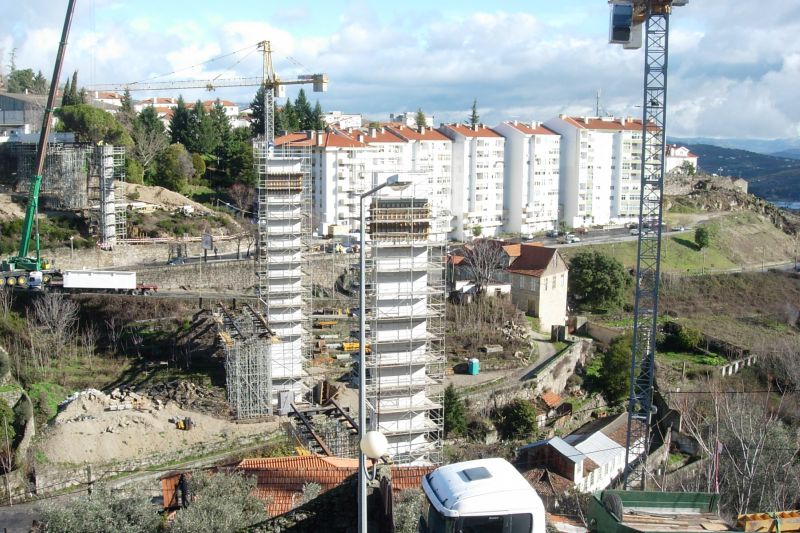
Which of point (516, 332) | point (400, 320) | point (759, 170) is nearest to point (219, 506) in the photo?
point (400, 320)

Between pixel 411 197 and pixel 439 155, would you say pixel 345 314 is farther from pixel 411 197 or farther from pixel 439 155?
pixel 439 155

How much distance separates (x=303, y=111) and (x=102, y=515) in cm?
4709

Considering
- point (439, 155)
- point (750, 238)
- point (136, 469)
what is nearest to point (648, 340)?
point (136, 469)

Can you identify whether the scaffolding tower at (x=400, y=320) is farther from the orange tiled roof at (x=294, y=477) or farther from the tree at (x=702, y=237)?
the tree at (x=702, y=237)

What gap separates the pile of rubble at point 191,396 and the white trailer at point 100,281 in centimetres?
636

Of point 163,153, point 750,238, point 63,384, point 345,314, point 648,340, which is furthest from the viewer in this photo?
point 750,238

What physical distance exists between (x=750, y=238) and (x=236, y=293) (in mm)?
41990

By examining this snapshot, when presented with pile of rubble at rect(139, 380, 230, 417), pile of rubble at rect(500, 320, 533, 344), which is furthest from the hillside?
pile of rubble at rect(139, 380, 230, 417)

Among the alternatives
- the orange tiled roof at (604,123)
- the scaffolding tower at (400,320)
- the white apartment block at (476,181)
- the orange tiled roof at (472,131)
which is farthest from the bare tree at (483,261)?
the orange tiled roof at (604,123)

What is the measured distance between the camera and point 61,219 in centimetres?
3453

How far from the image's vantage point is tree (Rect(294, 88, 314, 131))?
175 ft

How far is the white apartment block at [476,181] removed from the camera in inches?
1976

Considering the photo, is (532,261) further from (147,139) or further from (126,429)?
(147,139)

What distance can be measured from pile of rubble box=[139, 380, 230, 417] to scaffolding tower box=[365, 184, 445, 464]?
17.5 feet
